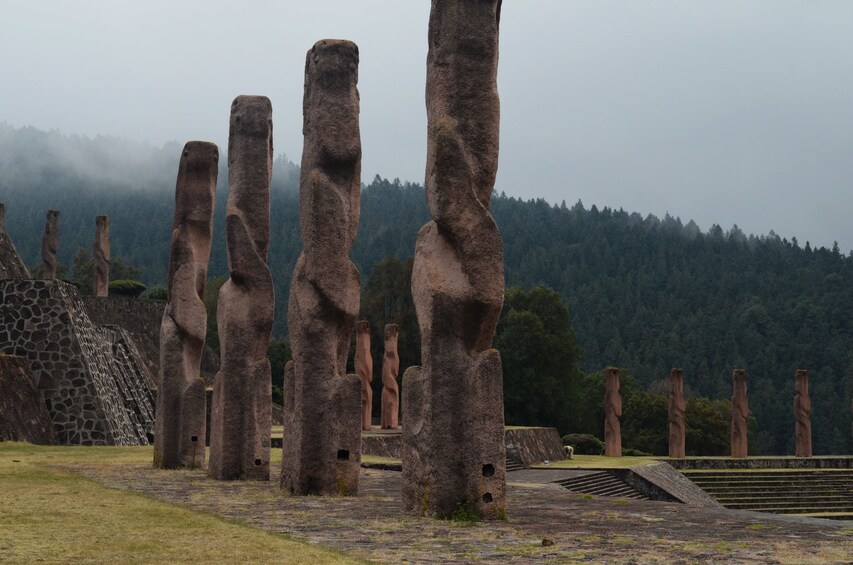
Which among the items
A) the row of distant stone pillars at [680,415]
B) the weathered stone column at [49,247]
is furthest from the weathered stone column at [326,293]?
the weathered stone column at [49,247]

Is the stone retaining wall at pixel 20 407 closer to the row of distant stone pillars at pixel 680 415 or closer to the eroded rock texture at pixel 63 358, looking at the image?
the eroded rock texture at pixel 63 358

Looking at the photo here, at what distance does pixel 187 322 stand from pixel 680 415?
1929 cm

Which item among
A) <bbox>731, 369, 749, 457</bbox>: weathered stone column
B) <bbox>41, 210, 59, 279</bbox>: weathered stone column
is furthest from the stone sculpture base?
<bbox>41, 210, 59, 279</bbox>: weathered stone column

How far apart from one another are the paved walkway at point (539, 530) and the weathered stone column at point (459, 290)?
45 centimetres

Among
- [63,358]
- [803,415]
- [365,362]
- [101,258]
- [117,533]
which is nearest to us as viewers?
[117,533]

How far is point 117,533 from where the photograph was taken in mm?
8109

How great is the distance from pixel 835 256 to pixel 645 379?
28.3 m

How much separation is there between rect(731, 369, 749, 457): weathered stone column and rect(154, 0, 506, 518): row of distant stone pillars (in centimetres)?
2054

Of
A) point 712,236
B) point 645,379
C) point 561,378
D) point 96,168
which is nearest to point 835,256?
point 712,236

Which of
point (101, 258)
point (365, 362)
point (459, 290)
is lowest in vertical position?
point (459, 290)

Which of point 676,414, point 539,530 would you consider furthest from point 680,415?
point 539,530

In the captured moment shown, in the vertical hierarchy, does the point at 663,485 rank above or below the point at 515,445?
below

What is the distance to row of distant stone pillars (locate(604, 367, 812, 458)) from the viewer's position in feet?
105

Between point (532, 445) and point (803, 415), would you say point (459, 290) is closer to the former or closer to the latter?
point (532, 445)
